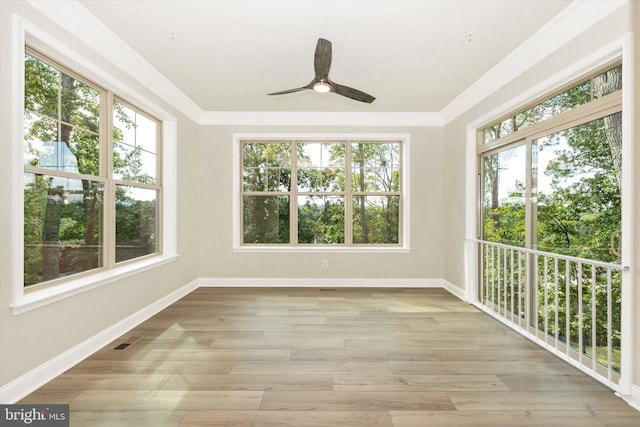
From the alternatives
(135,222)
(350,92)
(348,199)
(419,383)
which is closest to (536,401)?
(419,383)

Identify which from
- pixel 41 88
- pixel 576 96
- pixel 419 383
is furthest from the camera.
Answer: pixel 576 96

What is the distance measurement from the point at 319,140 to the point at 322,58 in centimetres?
249

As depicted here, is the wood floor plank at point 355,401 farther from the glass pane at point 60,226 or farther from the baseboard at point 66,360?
the glass pane at point 60,226

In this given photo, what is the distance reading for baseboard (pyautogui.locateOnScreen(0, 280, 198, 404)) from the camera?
1964 mm

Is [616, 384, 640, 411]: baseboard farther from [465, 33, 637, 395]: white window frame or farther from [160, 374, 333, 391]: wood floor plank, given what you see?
[160, 374, 333, 391]: wood floor plank

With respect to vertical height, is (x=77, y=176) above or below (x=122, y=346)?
above

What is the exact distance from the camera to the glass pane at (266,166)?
16.6 ft

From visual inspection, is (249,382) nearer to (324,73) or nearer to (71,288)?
(71,288)

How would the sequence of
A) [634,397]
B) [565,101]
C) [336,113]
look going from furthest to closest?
[336,113] < [565,101] < [634,397]

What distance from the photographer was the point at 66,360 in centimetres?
236

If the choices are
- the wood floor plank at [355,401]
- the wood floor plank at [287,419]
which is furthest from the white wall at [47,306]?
the wood floor plank at [355,401]

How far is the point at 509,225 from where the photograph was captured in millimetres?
3455

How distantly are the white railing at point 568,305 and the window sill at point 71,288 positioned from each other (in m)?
3.71

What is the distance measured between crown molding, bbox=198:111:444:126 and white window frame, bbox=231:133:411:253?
18 cm
